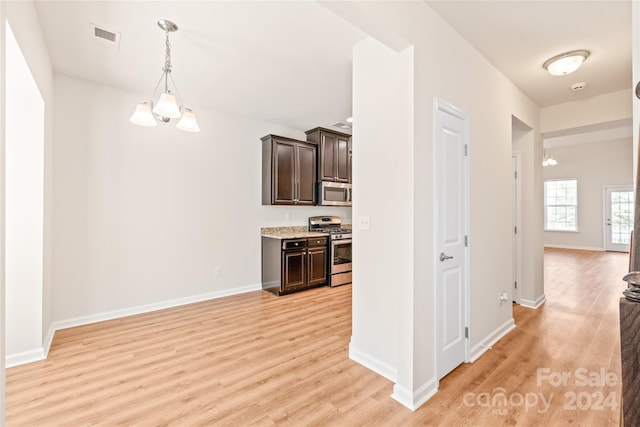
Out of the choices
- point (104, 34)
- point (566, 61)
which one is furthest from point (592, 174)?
point (104, 34)

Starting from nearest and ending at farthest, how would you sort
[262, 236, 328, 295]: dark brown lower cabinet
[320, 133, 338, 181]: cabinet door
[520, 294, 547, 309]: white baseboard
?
1. [520, 294, 547, 309]: white baseboard
2. [262, 236, 328, 295]: dark brown lower cabinet
3. [320, 133, 338, 181]: cabinet door

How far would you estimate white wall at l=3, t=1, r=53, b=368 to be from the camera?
187 cm

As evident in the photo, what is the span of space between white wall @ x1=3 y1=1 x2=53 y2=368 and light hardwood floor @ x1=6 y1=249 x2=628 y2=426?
0.57 metres

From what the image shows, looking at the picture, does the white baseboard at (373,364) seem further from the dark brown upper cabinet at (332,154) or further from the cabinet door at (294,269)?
the dark brown upper cabinet at (332,154)

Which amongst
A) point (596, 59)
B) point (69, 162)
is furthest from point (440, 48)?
point (69, 162)

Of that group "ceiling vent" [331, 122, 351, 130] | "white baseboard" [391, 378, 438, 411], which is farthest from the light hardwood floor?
"ceiling vent" [331, 122, 351, 130]

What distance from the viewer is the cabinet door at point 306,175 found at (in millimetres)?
4965

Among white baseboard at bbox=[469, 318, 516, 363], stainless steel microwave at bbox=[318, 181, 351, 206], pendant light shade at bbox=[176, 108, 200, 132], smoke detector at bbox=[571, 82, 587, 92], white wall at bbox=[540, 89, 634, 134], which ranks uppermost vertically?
smoke detector at bbox=[571, 82, 587, 92]

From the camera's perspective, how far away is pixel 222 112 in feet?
14.5

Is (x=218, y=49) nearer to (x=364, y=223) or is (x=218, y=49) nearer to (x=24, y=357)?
(x=364, y=223)

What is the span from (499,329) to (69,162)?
16.4 feet

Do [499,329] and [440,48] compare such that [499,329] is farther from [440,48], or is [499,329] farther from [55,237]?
[55,237]

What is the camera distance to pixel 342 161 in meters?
5.49

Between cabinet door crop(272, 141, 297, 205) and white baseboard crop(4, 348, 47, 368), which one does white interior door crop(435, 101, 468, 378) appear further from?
white baseboard crop(4, 348, 47, 368)
